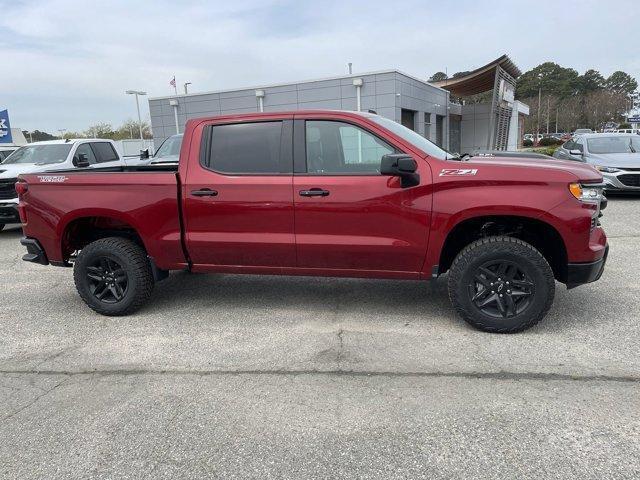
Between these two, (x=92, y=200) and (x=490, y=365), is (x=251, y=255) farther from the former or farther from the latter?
(x=490, y=365)

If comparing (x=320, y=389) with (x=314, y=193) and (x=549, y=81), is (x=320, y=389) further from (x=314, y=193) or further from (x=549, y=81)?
(x=549, y=81)

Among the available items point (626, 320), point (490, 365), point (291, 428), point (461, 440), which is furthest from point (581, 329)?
point (291, 428)

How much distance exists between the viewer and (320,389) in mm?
3416

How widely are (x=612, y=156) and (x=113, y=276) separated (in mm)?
11333

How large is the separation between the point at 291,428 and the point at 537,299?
2.28 m

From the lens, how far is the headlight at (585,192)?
3.90 m

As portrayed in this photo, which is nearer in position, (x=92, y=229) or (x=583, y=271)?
(x=583, y=271)

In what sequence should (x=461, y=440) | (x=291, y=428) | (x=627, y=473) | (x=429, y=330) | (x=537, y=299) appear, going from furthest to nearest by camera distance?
(x=429, y=330)
(x=537, y=299)
(x=291, y=428)
(x=461, y=440)
(x=627, y=473)

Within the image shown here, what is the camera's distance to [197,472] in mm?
2602

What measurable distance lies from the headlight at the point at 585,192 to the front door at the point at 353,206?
1.09 m

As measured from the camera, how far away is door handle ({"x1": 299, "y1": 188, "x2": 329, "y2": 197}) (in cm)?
429

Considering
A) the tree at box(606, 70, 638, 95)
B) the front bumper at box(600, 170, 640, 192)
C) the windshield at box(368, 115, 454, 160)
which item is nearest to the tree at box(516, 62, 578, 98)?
the tree at box(606, 70, 638, 95)

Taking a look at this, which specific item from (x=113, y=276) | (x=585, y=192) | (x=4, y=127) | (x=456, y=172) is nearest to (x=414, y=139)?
(x=456, y=172)

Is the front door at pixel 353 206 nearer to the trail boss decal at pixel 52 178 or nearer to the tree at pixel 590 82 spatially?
the trail boss decal at pixel 52 178
